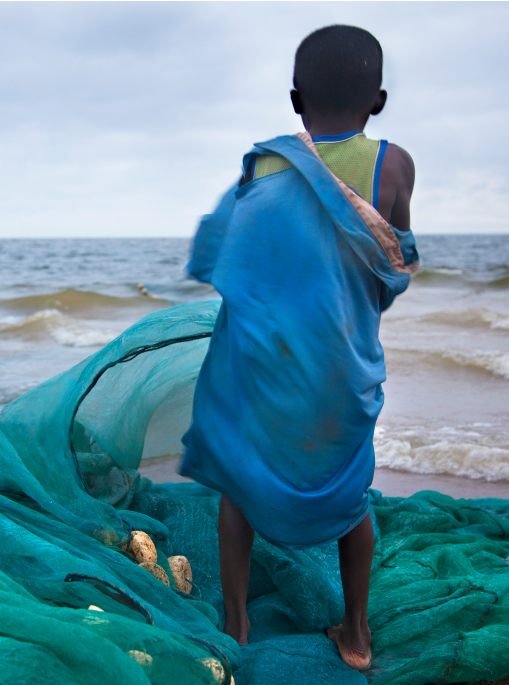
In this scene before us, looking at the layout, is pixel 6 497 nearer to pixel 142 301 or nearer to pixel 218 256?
pixel 218 256

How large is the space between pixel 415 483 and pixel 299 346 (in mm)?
2557

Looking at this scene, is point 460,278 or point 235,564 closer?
point 235,564

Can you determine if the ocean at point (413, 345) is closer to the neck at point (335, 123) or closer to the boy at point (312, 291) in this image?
the boy at point (312, 291)

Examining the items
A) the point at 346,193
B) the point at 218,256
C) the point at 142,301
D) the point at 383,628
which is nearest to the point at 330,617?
the point at 383,628

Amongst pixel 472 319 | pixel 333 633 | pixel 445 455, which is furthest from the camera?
pixel 472 319

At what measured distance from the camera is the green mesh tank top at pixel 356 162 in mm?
1593

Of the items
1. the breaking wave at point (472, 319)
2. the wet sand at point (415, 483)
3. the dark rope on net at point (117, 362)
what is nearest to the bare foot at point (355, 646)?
the dark rope on net at point (117, 362)

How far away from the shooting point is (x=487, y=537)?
287 centimetres

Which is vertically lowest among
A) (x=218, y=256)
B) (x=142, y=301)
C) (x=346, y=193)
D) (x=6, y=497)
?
(x=142, y=301)

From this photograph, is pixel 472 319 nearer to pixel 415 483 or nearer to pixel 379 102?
pixel 415 483

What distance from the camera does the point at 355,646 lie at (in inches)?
71.7

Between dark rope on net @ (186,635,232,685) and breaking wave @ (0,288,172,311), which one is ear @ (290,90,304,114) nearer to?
dark rope on net @ (186,635,232,685)

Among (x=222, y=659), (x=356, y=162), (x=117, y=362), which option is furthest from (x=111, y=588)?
(x=356, y=162)

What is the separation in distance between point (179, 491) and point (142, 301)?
42.0 ft
